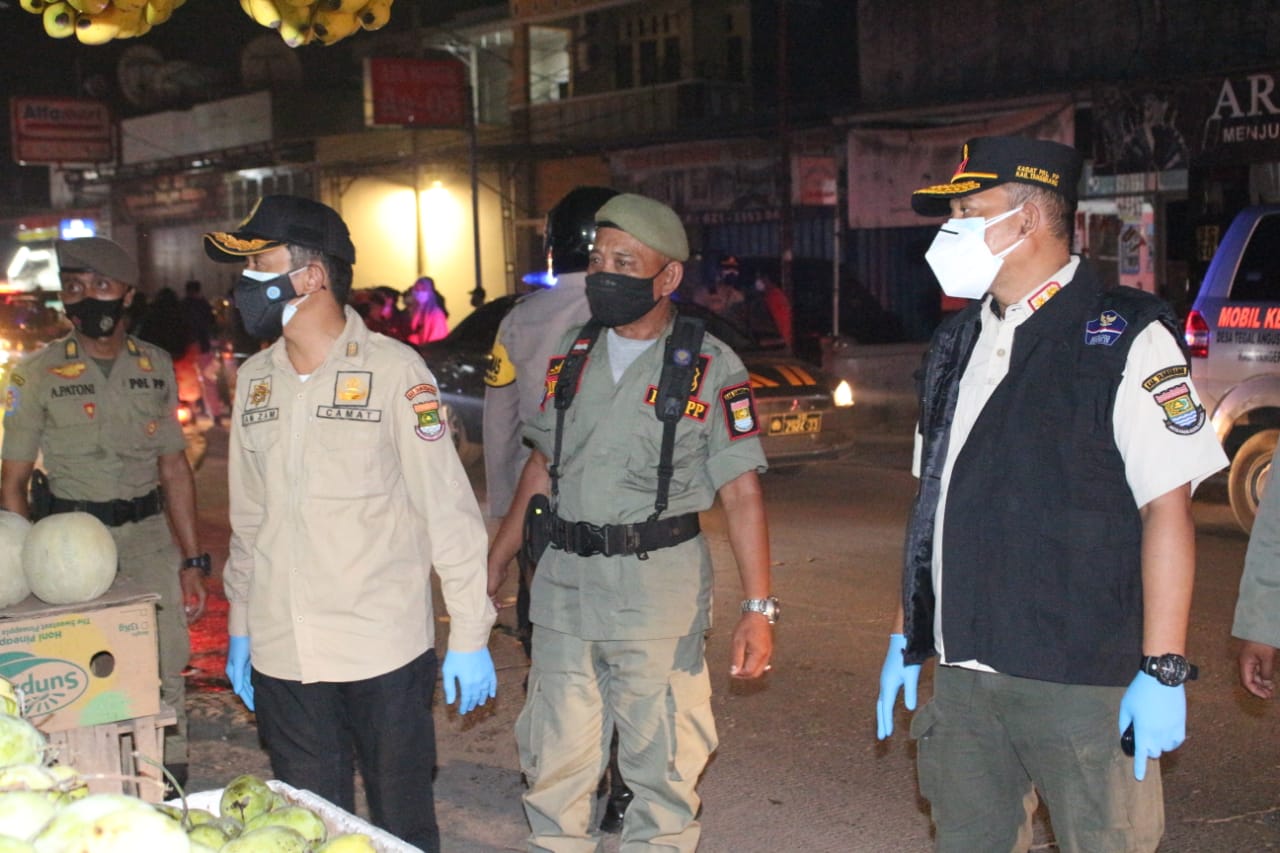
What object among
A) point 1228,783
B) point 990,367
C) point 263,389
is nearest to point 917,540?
point 990,367

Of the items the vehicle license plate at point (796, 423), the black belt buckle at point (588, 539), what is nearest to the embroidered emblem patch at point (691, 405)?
the black belt buckle at point (588, 539)

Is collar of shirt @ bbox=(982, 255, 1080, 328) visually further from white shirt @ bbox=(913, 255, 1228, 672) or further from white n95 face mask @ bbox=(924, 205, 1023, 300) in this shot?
white shirt @ bbox=(913, 255, 1228, 672)

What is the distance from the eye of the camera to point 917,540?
3307mm

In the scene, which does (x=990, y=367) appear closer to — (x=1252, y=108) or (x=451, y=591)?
(x=451, y=591)

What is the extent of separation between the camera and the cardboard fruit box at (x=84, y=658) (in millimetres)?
3582

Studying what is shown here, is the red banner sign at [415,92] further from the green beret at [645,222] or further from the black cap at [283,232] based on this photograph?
the black cap at [283,232]

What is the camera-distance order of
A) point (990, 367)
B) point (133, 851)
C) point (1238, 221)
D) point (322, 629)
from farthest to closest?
point (1238, 221) → point (322, 629) → point (990, 367) → point (133, 851)

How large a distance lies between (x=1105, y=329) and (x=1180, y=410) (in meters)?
0.24

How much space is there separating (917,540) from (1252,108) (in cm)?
1295

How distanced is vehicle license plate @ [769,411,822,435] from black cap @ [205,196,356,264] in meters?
7.90

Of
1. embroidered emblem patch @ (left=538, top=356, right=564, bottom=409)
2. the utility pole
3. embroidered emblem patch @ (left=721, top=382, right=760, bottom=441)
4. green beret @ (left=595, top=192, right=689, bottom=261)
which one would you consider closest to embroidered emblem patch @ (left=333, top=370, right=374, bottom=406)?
embroidered emblem patch @ (left=538, top=356, right=564, bottom=409)

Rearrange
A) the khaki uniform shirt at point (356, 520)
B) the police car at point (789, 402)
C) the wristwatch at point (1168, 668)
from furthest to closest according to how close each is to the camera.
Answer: the police car at point (789, 402) → the khaki uniform shirt at point (356, 520) → the wristwatch at point (1168, 668)

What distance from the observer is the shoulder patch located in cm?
524

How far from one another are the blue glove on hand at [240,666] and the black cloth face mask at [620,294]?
1371 mm
